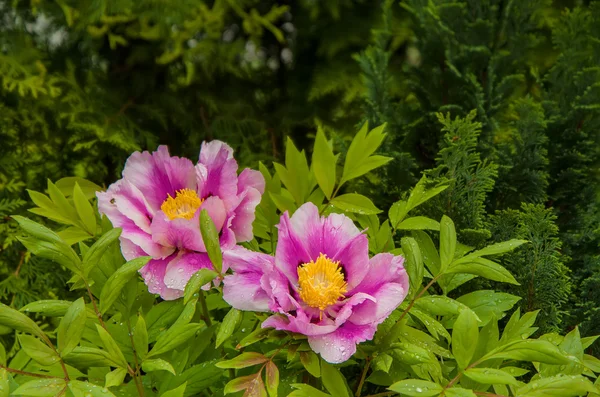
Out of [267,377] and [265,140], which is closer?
[267,377]

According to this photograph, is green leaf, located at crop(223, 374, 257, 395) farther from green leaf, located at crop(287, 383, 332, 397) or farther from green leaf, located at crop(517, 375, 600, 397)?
green leaf, located at crop(517, 375, 600, 397)

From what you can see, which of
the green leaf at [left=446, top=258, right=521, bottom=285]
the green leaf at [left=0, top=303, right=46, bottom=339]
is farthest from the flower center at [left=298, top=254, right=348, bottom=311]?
the green leaf at [left=0, top=303, right=46, bottom=339]

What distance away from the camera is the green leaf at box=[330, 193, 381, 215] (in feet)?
2.21

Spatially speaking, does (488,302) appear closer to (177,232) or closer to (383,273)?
(383,273)

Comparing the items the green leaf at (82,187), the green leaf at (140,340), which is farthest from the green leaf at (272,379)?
the green leaf at (82,187)

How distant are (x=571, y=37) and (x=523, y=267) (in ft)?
1.49

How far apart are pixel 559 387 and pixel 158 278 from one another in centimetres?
34

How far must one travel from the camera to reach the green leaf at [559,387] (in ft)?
1.65

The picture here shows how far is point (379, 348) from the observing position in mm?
554

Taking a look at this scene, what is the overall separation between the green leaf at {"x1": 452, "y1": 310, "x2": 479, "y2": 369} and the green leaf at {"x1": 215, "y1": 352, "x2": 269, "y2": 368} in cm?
15

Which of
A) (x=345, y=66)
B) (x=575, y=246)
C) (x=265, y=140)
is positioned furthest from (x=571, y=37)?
(x=265, y=140)

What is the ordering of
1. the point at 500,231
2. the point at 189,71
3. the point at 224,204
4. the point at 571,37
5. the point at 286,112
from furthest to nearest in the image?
1. the point at 286,112
2. the point at 189,71
3. the point at 571,37
4. the point at 500,231
5. the point at 224,204

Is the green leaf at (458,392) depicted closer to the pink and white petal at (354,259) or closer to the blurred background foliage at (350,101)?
the pink and white petal at (354,259)

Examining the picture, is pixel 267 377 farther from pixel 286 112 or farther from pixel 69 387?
pixel 286 112
